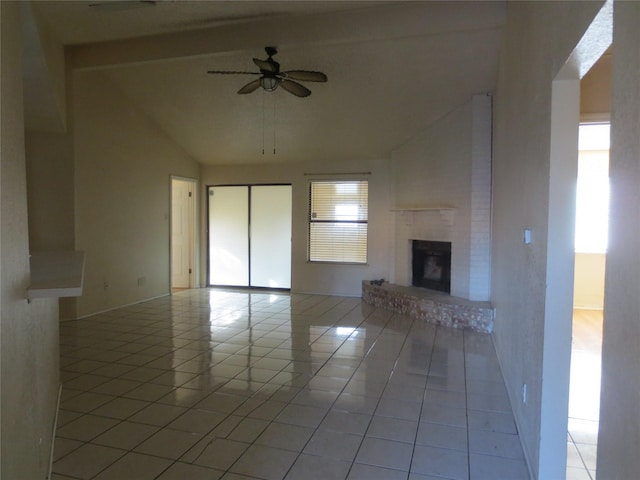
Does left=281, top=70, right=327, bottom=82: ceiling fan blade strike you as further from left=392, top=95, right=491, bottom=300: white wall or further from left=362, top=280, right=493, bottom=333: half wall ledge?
left=362, top=280, right=493, bottom=333: half wall ledge

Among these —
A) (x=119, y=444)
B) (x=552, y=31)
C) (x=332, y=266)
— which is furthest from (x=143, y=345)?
(x=552, y=31)

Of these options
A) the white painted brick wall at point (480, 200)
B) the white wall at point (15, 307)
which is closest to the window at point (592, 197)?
the white painted brick wall at point (480, 200)

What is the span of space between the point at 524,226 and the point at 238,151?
5.80 metres

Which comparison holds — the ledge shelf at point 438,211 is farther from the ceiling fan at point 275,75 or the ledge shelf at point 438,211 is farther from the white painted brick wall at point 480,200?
the ceiling fan at point 275,75

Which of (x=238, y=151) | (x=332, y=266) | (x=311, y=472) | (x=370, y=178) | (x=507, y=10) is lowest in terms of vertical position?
(x=311, y=472)

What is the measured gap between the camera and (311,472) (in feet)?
7.63

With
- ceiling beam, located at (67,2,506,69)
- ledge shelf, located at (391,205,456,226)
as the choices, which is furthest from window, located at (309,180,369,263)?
ceiling beam, located at (67,2,506,69)

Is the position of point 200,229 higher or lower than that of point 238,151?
lower

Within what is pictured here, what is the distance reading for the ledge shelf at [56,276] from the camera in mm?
1703

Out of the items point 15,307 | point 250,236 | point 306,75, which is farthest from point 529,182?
point 250,236

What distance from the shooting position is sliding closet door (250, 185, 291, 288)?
8070 millimetres

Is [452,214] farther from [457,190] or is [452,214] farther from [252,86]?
[252,86]

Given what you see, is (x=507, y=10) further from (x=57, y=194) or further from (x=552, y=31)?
(x=57, y=194)

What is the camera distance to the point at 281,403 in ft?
10.5
